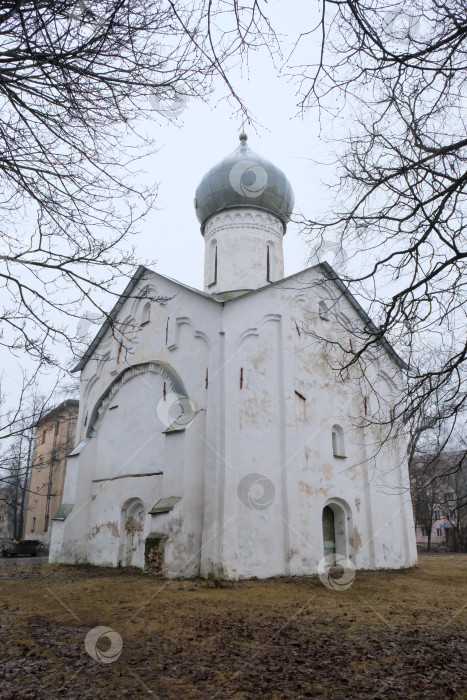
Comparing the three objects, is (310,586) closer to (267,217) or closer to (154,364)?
(154,364)

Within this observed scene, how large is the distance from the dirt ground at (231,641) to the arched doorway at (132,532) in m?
2.39

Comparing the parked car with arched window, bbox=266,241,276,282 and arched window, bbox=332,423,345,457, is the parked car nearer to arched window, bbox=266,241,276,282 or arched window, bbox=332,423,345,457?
arched window, bbox=332,423,345,457

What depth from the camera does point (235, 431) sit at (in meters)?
11.2

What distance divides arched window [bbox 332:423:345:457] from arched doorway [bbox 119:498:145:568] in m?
5.20

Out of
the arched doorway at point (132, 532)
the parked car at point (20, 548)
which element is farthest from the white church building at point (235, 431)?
the parked car at point (20, 548)

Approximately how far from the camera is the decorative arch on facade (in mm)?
12556

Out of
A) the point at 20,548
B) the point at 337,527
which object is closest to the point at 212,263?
the point at 337,527

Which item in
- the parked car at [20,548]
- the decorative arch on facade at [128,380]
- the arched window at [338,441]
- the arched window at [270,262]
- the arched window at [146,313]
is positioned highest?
the arched window at [270,262]

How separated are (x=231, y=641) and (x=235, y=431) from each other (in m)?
5.47

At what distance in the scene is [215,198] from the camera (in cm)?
1622

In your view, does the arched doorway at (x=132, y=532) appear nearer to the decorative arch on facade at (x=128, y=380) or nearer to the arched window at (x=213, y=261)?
the decorative arch on facade at (x=128, y=380)

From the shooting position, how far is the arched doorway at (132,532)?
12.6m

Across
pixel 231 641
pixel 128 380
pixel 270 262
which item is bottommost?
Answer: pixel 231 641

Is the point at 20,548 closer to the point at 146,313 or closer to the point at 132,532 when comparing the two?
the point at 132,532
